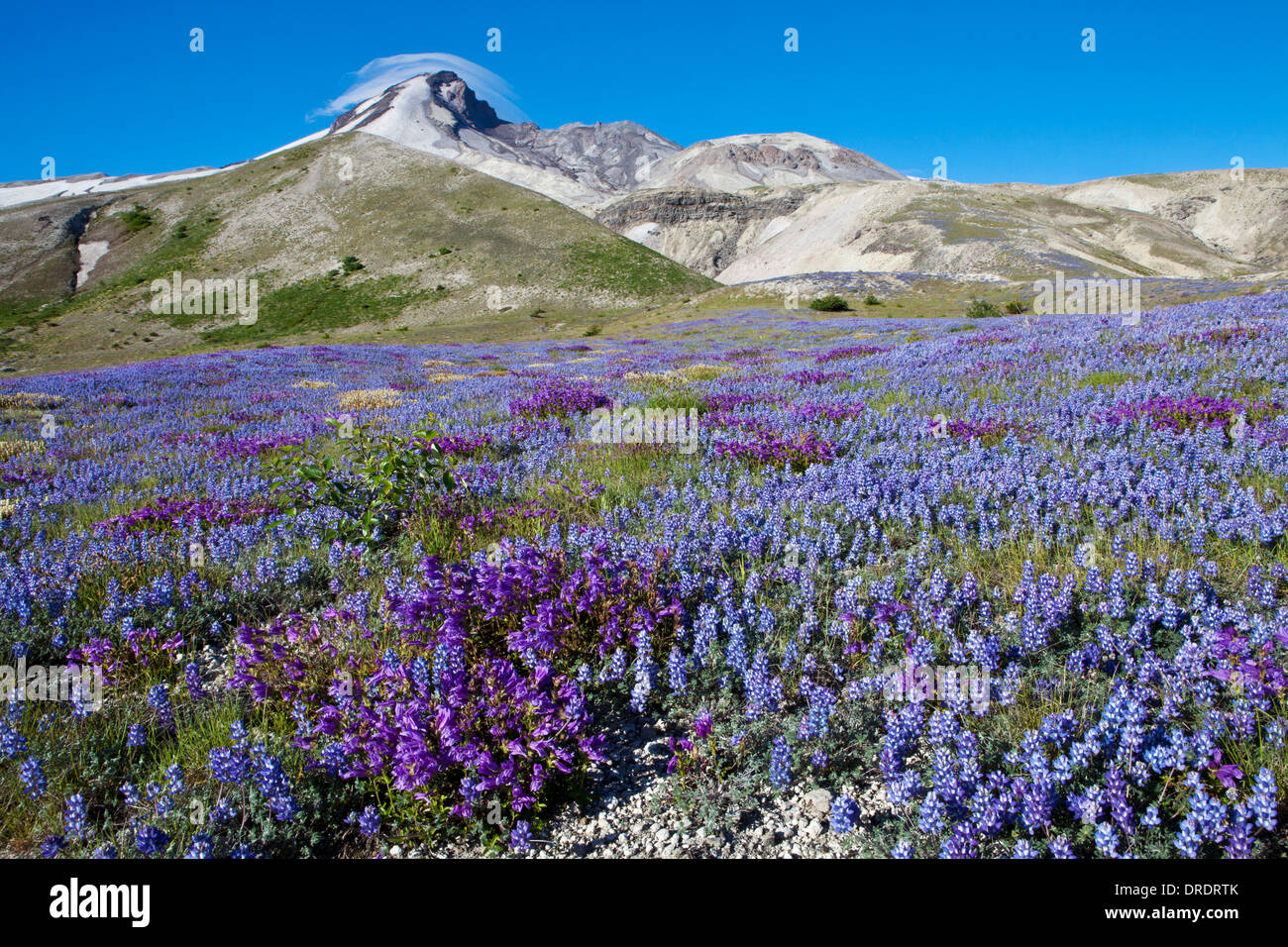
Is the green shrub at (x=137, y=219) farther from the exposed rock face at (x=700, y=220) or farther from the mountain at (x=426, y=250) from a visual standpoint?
the exposed rock face at (x=700, y=220)

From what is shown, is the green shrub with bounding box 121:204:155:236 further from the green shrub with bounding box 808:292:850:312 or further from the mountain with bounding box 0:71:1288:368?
the green shrub with bounding box 808:292:850:312

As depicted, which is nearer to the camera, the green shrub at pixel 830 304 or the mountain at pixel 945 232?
the green shrub at pixel 830 304

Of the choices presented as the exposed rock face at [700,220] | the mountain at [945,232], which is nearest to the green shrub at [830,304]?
the mountain at [945,232]

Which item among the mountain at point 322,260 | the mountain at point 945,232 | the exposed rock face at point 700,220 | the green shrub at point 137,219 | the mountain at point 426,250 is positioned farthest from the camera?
the exposed rock face at point 700,220

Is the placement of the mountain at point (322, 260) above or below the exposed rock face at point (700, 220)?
below

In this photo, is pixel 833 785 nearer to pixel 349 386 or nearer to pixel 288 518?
pixel 288 518

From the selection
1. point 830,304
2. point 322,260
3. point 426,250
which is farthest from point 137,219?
point 830,304

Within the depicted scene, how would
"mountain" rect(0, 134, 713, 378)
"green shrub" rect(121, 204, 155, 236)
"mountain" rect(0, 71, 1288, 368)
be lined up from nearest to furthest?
"mountain" rect(0, 134, 713, 378)
"mountain" rect(0, 71, 1288, 368)
"green shrub" rect(121, 204, 155, 236)

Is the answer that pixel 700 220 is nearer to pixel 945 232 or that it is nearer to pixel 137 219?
pixel 945 232

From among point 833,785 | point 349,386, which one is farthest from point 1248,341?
point 349,386

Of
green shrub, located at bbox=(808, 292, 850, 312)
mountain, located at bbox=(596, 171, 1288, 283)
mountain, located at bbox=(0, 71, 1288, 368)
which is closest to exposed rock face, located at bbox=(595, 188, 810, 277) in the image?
mountain, located at bbox=(596, 171, 1288, 283)

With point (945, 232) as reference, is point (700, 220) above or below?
above
